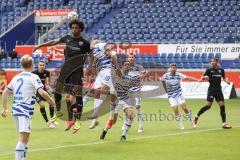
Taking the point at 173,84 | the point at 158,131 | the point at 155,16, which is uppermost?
the point at 155,16

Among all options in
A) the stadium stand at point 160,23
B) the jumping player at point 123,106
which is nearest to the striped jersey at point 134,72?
the jumping player at point 123,106

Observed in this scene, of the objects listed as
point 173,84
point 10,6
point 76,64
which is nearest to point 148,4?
point 10,6

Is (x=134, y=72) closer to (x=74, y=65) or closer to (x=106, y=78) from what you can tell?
(x=106, y=78)

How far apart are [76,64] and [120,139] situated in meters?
2.38

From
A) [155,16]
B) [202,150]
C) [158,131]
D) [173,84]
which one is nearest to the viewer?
[202,150]

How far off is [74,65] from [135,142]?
263 centimetres

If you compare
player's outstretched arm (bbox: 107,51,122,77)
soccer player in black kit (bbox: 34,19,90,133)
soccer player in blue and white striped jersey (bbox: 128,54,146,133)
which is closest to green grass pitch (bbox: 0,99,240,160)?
soccer player in blue and white striped jersey (bbox: 128,54,146,133)

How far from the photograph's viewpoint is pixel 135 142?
55.6 ft

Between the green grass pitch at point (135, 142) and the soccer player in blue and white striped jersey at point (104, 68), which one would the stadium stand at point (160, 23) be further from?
the soccer player in blue and white striped jersey at point (104, 68)

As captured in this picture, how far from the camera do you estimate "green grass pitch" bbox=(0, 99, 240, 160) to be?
14461 millimetres

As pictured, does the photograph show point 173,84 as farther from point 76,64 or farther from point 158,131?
point 76,64

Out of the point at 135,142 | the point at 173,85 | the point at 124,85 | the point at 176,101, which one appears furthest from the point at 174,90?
the point at 135,142

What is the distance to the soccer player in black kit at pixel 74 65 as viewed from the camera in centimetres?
1698

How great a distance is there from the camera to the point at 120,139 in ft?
57.4
